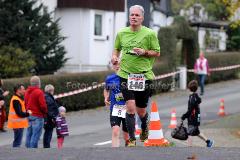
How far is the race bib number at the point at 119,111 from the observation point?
11.1 m

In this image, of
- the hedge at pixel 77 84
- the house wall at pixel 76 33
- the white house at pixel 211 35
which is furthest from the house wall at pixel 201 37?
the hedge at pixel 77 84

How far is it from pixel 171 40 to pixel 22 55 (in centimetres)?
845

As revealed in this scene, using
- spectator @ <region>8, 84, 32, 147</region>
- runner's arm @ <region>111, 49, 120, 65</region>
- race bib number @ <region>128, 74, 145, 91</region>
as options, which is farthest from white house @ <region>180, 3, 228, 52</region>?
race bib number @ <region>128, 74, 145, 91</region>

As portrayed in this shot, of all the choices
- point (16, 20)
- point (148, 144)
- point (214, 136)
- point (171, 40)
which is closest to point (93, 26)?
point (171, 40)

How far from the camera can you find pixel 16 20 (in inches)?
1139

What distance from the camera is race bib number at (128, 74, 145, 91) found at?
1062cm

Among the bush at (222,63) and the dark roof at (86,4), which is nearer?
the dark roof at (86,4)

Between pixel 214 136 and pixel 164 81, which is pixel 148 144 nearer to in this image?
pixel 214 136

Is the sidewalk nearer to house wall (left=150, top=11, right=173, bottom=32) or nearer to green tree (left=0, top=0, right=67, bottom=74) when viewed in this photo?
green tree (left=0, top=0, right=67, bottom=74)

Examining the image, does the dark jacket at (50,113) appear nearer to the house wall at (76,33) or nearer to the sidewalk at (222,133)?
the sidewalk at (222,133)

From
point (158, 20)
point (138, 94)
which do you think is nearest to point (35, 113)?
point (138, 94)

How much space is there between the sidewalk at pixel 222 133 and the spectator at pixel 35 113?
3597mm

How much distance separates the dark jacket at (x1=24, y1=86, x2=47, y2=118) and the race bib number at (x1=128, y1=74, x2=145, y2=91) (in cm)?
476

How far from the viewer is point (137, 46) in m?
10.6
